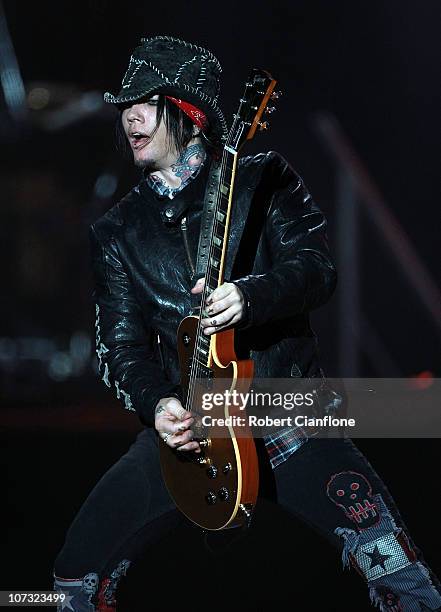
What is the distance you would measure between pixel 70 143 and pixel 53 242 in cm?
85

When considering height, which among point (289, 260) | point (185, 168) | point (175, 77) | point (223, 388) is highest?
point (175, 77)

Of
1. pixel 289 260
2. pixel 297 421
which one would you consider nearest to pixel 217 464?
pixel 297 421

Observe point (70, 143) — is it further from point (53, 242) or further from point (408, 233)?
point (408, 233)

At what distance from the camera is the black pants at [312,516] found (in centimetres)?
239

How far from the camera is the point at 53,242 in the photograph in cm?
822

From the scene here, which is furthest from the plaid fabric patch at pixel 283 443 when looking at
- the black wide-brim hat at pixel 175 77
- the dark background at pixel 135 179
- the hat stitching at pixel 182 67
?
the dark background at pixel 135 179

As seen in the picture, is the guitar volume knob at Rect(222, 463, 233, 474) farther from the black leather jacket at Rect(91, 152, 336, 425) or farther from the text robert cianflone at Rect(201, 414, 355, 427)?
the black leather jacket at Rect(91, 152, 336, 425)

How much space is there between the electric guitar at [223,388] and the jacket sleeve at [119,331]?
0.73ft

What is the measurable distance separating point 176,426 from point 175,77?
3.11ft

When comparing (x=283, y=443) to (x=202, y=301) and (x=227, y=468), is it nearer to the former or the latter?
(x=227, y=468)

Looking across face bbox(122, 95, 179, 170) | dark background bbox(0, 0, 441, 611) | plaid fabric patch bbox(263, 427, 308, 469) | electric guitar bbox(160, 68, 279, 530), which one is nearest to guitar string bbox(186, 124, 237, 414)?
electric guitar bbox(160, 68, 279, 530)

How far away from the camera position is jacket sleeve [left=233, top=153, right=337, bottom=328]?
2.38 metres

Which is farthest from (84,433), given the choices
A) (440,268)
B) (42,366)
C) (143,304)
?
(143,304)

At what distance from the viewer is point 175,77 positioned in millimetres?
2746
